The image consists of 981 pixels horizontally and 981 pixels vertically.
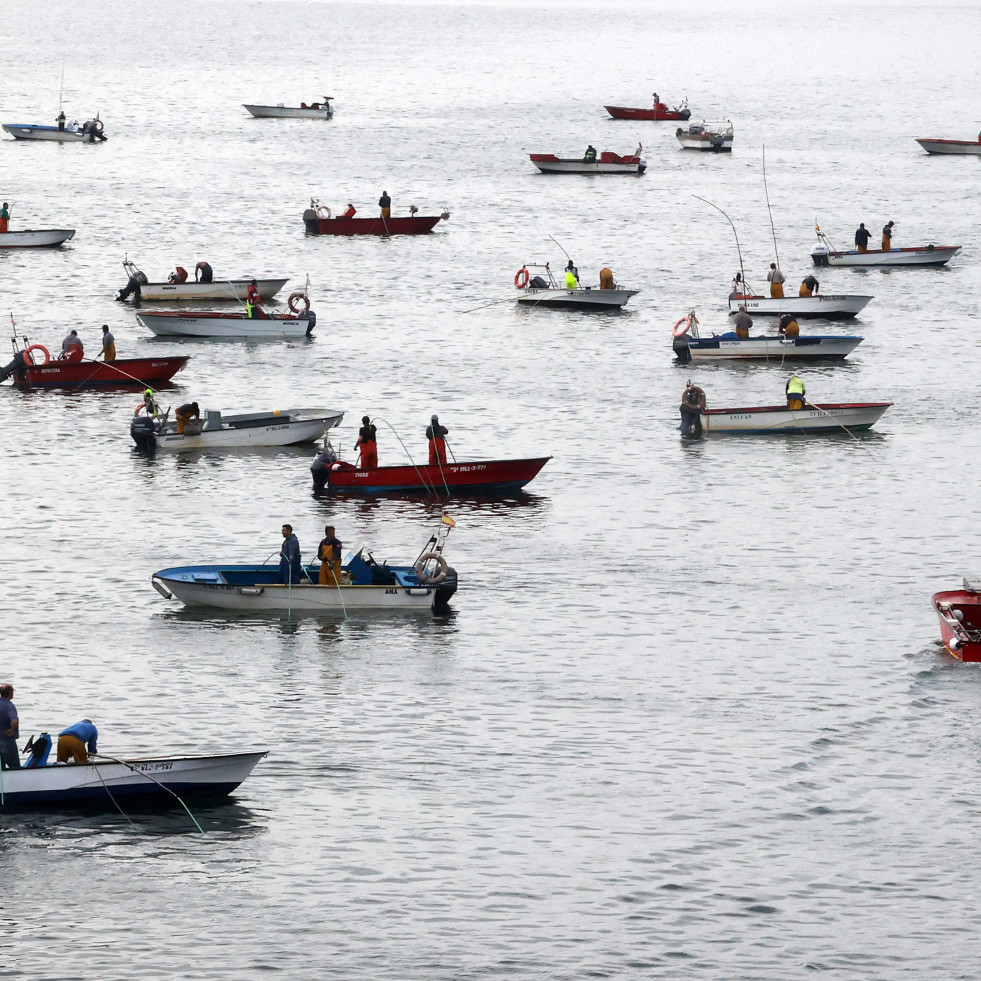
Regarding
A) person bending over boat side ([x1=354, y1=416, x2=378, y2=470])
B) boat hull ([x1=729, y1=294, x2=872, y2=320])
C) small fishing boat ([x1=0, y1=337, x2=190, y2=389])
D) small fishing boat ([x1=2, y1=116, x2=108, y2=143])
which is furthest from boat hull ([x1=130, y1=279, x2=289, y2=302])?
small fishing boat ([x1=2, y1=116, x2=108, y2=143])

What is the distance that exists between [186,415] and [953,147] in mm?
93371

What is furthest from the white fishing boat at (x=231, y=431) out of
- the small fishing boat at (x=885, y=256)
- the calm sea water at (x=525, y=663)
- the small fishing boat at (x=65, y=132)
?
the small fishing boat at (x=65, y=132)

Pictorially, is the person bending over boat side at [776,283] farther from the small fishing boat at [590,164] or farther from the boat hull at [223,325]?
the small fishing boat at [590,164]

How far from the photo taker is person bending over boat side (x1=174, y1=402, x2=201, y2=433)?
52.7 meters

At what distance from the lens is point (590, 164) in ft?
386

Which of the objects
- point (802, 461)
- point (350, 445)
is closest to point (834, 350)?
point (802, 461)

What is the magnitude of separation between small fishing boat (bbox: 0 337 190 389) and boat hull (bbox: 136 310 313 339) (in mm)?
7103

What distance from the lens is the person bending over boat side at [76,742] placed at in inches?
1141

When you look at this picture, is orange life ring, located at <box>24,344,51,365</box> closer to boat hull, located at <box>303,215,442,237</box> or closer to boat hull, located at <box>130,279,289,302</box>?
boat hull, located at <box>130,279,289,302</box>

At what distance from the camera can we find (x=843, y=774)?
105ft

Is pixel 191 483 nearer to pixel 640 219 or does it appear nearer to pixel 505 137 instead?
pixel 640 219

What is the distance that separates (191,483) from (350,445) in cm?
572

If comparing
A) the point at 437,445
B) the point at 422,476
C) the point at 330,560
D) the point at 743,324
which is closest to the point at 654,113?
the point at 743,324

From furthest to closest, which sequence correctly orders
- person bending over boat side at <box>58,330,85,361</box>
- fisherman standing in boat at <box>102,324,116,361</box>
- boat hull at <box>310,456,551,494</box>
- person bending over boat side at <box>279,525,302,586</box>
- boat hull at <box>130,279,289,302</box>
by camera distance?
boat hull at <box>130,279,289,302</box> < person bending over boat side at <box>58,330,85,361</box> < fisherman standing in boat at <box>102,324,116,361</box> < boat hull at <box>310,456,551,494</box> < person bending over boat side at <box>279,525,302,586</box>
